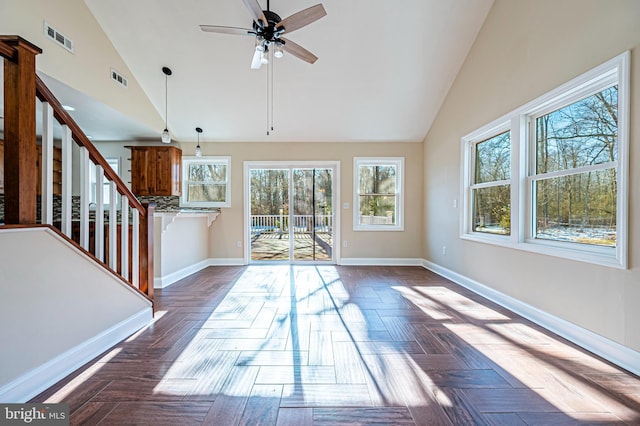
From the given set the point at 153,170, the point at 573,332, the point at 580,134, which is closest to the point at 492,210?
the point at 580,134

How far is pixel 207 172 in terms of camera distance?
5324mm

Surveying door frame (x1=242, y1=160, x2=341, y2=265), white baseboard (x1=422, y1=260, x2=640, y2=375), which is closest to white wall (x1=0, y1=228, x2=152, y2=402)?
door frame (x1=242, y1=160, x2=341, y2=265)

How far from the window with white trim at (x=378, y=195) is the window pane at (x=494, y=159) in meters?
1.67

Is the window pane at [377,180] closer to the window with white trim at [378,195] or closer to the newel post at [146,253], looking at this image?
the window with white trim at [378,195]

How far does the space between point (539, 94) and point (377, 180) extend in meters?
2.91

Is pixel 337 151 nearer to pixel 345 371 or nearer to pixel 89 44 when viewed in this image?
pixel 89 44

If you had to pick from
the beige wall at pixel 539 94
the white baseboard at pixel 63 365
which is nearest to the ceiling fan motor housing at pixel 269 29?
the beige wall at pixel 539 94

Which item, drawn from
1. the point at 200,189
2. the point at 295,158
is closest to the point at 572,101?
the point at 295,158

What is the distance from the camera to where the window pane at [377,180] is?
5.28 meters

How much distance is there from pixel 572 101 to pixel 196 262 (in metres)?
5.27

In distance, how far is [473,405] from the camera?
4.88ft

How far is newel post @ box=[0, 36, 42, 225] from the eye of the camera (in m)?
1.58

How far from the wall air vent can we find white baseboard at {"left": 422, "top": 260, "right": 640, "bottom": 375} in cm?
550

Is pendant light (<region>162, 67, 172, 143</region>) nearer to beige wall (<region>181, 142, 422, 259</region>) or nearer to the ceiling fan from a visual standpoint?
beige wall (<region>181, 142, 422, 259</region>)
